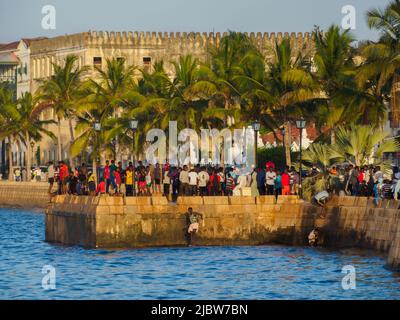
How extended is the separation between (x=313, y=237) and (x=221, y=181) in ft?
24.2

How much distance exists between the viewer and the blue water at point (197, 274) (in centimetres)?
6075

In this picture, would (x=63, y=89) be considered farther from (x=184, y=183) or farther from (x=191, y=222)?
(x=191, y=222)

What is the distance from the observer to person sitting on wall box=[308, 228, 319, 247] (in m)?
73.6

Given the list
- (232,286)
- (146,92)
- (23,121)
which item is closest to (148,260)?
(232,286)

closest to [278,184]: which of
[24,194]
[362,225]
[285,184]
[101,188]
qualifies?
[285,184]

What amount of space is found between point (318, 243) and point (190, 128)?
85.0 ft

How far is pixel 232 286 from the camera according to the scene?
6294 cm

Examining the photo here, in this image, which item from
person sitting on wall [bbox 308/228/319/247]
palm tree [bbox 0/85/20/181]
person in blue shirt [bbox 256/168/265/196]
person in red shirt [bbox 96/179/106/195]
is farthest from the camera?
palm tree [bbox 0/85/20/181]

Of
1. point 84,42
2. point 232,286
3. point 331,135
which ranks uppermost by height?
point 84,42

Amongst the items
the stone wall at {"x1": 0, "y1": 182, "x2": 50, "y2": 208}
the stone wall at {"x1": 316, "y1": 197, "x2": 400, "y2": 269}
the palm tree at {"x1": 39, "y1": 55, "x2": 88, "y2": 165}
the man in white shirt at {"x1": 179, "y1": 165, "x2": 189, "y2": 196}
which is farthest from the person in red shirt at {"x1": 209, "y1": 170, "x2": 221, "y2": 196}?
the palm tree at {"x1": 39, "y1": 55, "x2": 88, "y2": 165}

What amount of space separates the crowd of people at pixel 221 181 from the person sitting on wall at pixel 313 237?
1.70m

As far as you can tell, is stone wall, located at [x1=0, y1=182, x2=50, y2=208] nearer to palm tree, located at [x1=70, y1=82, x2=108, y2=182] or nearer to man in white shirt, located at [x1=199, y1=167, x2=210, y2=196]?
palm tree, located at [x1=70, y1=82, x2=108, y2=182]

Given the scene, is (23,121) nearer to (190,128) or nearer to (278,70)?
(190,128)

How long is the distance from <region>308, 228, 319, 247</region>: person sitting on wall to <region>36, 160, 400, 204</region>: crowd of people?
5.57ft
